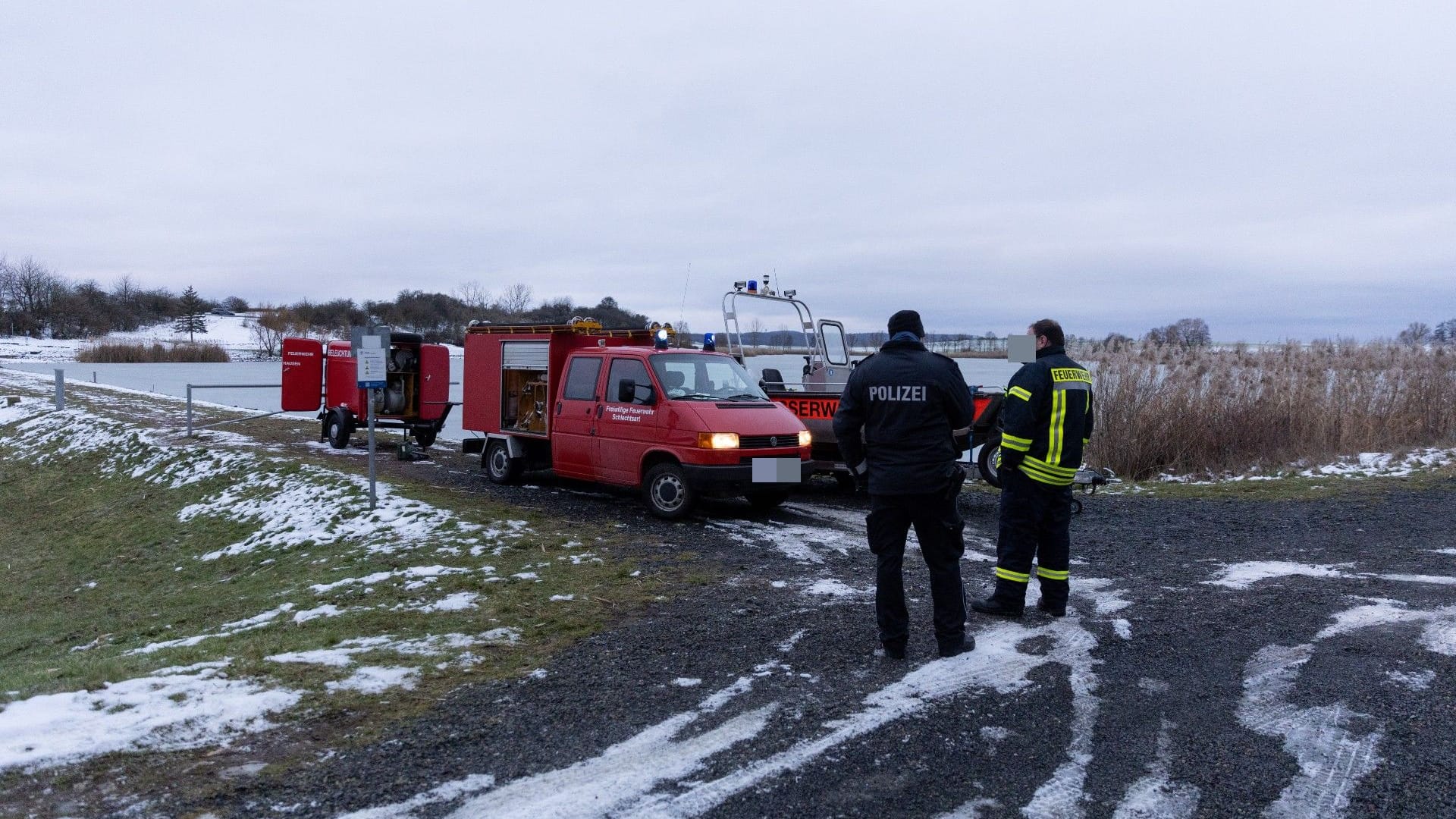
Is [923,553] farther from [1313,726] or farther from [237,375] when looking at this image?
[237,375]

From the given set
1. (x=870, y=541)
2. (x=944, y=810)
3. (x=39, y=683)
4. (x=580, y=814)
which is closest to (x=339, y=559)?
(x=39, y=683)

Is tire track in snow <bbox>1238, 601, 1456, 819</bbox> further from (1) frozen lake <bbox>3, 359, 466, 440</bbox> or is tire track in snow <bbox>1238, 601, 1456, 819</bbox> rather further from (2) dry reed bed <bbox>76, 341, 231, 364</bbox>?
(2) dry reed bed <bbox>76, 341, 231, 364</bbox>

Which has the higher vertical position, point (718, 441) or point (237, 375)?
point (718, 441)

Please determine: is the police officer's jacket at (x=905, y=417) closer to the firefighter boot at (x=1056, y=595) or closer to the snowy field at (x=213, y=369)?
the firefighter boot at (x=1056, y=595)

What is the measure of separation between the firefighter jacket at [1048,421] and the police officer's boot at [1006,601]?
688 millimetres

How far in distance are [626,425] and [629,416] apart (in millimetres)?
97

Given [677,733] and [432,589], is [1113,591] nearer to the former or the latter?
[677,733]

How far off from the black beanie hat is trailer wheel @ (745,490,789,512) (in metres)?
5.12

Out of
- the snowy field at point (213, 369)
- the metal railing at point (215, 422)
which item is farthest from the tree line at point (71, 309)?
the metal railing at point (215, 422)

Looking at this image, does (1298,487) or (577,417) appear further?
(1298,487)

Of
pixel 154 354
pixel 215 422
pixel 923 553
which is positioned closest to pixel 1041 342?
pixel 923 553

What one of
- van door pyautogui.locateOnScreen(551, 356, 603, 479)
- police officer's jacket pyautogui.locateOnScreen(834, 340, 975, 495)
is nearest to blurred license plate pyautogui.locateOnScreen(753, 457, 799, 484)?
van door pyautogui.locateOnScreen(551, 356, 603, 479)

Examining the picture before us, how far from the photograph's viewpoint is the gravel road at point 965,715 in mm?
3824

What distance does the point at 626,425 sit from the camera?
11117 millimetres
